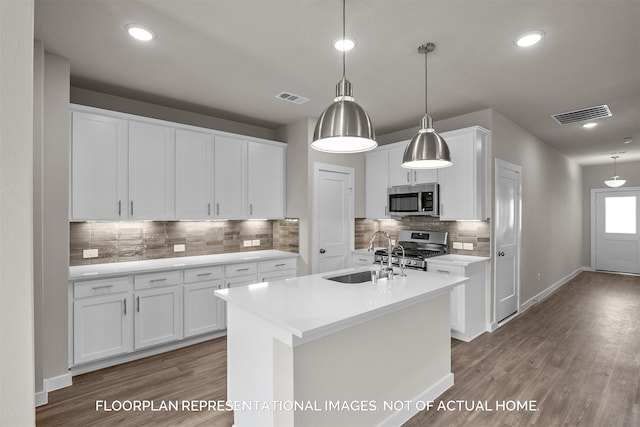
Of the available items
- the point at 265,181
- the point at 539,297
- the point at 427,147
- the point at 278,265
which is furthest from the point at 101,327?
the point at 539,297

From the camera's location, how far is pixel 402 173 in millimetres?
4590

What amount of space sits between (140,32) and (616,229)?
405 inches

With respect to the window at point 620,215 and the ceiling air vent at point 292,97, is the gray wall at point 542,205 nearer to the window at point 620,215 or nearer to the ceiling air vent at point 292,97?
the window at point 620,215

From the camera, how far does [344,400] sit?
6.14 ft

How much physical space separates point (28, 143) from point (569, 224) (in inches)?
351

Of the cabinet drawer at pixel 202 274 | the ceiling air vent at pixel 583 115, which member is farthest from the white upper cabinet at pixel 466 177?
the cabinet drawer at pixel 202 274

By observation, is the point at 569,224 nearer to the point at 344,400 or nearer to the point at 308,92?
the point at 308,92

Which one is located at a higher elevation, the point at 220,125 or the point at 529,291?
the point at 220,125

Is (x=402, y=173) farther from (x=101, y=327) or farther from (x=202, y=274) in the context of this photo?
(x=101, y=327)

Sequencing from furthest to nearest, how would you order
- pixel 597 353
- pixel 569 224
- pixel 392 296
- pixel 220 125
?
pixel 569 224, pixel 220 125, pixel 597 353, pixel 392 296

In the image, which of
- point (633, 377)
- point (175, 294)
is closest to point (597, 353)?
point (633, 377)

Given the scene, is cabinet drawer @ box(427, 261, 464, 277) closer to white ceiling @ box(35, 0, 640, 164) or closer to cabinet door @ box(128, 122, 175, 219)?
white ceiling @ box(35, 0, 640, 164)

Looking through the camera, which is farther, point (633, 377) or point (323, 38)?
point (633, 377)

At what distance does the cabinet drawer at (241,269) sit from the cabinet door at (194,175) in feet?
2.26
